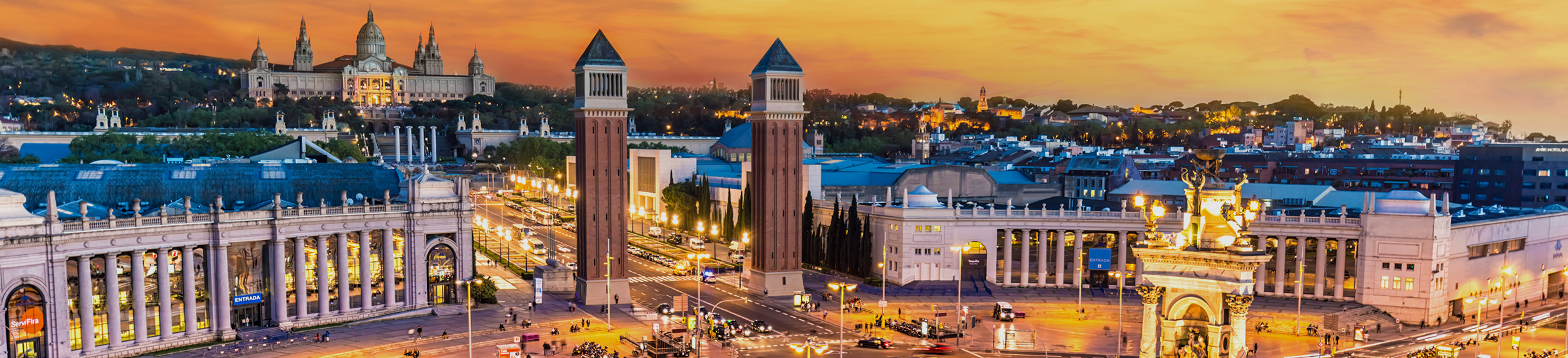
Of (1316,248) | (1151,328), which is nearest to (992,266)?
(1316,248)

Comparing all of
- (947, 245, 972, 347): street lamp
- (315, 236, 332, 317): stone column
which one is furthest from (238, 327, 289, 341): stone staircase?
(947, 245, 972, 347): street lamp

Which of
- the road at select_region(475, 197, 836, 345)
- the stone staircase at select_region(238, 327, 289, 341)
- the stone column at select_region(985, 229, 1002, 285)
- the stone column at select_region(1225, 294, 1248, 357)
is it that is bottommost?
the road at select_region(475, 197, 836, 345)

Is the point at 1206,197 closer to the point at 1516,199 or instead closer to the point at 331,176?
the point at 331,176

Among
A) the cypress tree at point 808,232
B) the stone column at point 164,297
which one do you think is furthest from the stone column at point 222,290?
the cypress tree at point 808,232

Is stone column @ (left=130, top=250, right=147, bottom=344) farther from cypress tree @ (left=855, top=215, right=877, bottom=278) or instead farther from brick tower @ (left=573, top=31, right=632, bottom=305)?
cypress tree @ (left=855, top=215, right=877, bottom=278)

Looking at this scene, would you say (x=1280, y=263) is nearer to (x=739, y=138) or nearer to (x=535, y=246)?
(x=535, y=246)

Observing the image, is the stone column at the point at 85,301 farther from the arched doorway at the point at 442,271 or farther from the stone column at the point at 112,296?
the arched doorway at the point at 442,271
